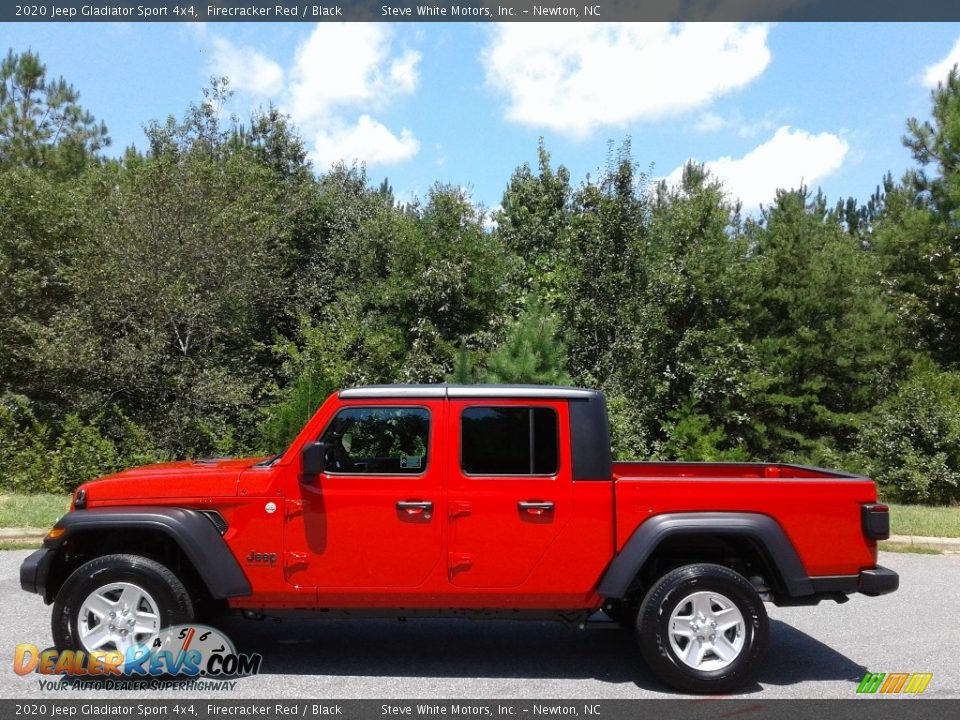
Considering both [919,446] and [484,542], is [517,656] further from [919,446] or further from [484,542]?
[919,446]

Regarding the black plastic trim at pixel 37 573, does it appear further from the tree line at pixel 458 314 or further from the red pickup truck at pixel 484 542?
the tree line at pixel 458 314

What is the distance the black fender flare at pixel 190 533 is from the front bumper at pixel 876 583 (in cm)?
379

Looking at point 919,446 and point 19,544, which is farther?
point 919,446

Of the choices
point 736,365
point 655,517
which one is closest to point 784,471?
point 655,517

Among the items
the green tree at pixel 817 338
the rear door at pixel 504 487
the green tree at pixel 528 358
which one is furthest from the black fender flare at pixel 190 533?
the green tree at pixel 817 338

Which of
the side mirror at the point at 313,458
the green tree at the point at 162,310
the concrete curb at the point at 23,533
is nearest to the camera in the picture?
the side mirror at the point at 313,458

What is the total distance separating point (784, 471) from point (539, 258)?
17079mm

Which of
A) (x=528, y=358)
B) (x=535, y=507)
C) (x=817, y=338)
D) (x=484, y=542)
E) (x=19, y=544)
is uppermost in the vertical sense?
(x=817, y=338)

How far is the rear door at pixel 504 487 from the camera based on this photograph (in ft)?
17.6

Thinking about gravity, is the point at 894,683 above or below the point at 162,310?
below

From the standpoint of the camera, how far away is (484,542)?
5.36 meters

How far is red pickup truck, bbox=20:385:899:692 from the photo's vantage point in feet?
17.4

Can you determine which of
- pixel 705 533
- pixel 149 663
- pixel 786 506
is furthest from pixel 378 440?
pixel 786 506
